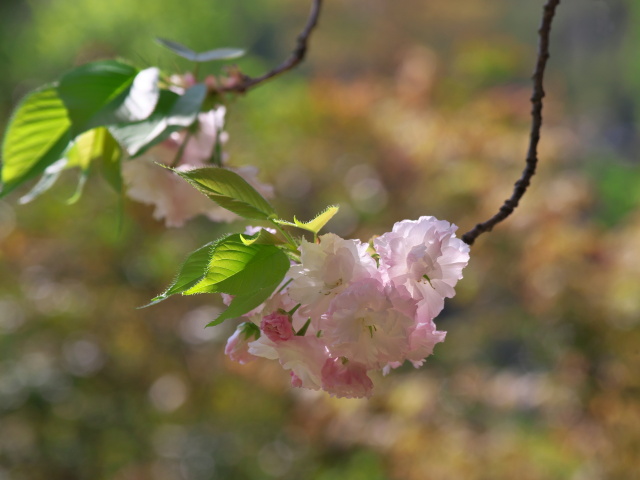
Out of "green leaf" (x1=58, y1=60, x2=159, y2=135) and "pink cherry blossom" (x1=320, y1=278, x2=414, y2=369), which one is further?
"green leaf" (x1=58, y1=60, x2=159, y2=135)

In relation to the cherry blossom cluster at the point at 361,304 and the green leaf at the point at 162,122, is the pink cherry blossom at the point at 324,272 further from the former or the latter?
the green leaf at the point at 162,122

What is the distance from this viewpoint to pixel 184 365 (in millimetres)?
2736

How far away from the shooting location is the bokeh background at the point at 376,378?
212cm

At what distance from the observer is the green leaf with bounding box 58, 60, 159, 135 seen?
0.49 metres

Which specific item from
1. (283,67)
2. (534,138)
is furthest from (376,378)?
(534,138)

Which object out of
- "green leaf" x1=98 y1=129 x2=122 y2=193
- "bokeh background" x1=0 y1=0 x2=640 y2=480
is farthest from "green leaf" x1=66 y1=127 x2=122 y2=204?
"bokeh background" x1=0 y1=0 x2=640 y2=480

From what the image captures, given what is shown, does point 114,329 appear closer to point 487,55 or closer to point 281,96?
point 281,96

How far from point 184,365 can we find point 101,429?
14.2 inches

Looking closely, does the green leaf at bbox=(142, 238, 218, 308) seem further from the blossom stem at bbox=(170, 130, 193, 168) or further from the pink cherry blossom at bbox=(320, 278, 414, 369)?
the blossom stem at bbox=(170, 130, 193, 168)

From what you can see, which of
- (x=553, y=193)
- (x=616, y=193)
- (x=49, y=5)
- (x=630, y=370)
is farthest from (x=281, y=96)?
(x=616, y=193)

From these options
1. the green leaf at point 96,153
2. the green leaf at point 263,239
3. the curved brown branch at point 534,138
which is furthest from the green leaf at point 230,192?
the green leaf at point 96,153

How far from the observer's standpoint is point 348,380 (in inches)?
14.9

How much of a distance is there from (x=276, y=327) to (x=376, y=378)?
1872mm

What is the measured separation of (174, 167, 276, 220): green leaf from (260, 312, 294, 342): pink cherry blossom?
0.17ft
